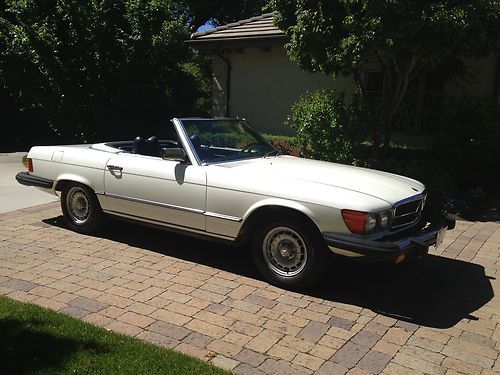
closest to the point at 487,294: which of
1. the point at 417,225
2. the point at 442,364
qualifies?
the point at 417,225

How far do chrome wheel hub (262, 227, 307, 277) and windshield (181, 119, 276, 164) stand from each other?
1077 millimetres

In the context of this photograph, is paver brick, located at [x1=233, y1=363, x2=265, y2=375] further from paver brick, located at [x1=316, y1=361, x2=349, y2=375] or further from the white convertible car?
the white convertible car

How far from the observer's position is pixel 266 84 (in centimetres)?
1241

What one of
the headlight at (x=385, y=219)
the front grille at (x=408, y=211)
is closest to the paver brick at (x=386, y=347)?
the headlight at (x=385, y=219)

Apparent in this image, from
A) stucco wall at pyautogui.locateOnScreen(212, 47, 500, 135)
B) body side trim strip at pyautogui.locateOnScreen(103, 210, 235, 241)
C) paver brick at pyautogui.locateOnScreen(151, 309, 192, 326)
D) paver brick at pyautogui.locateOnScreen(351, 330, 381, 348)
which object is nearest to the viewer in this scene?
paver brick at pyautogui.locateOnScreen(351, 330, 381, 348)

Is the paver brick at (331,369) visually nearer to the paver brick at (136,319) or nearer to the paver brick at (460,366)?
the paver brick at (460,366)

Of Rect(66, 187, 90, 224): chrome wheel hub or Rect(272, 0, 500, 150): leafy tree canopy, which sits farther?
Rect(272, 0, 500, 150): leafy tree canopy

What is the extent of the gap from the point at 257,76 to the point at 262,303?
902cm

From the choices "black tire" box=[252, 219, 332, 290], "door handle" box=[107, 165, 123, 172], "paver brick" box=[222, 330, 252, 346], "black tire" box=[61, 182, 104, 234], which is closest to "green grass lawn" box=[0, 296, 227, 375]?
"paver brick" box=[222, 330, 252, 346]

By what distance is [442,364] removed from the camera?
11.2 ft

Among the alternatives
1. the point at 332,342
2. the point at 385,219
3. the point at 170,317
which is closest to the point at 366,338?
the point at 332,342

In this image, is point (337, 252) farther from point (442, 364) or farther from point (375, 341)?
point (442, 364)

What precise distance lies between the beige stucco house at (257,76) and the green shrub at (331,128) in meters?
2.27

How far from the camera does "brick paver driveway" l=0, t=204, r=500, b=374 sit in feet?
11.5
